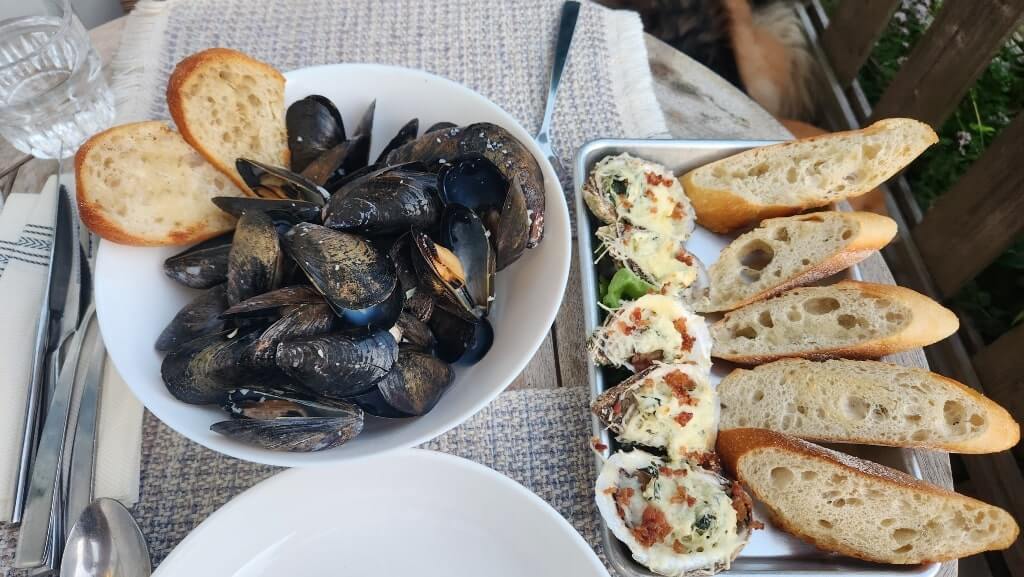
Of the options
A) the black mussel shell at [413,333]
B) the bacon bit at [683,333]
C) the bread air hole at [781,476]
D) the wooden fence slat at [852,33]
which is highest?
the wooden fence slat at [852,33]

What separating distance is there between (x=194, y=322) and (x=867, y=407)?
930mm

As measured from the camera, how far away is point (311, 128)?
975 millimetres

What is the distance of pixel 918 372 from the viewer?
3.18 ft

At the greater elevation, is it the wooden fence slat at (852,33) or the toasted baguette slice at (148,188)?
the wooden fence slat at (852,33)

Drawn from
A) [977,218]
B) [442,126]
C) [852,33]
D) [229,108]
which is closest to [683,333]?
[442,126]

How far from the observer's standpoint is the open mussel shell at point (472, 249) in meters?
0.85

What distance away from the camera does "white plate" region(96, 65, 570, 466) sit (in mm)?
774

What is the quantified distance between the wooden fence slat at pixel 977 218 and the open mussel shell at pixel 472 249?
1.26 m

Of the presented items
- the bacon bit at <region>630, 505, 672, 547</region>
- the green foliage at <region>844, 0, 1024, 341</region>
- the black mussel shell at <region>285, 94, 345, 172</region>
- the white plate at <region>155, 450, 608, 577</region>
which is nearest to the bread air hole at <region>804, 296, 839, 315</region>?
the bacon bit at <region>630, 505, 672, 547</region>

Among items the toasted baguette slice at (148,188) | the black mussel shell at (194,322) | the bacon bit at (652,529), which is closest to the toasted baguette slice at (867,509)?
the bacon bit at (652,529)

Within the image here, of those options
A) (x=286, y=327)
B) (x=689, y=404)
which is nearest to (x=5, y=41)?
(x=286, y=327)

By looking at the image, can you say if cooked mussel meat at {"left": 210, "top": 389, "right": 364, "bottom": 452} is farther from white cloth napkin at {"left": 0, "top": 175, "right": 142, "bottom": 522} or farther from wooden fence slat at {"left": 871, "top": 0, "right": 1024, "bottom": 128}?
wooden fence slat at {"left": 871, "top": 0, "right": 1024, "bottom": 128}

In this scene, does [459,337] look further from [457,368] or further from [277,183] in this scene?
[277,183]

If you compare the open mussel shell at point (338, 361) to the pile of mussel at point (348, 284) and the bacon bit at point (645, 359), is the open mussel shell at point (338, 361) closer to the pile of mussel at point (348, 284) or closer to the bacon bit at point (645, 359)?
the pile of mussel at point (348, 284)
